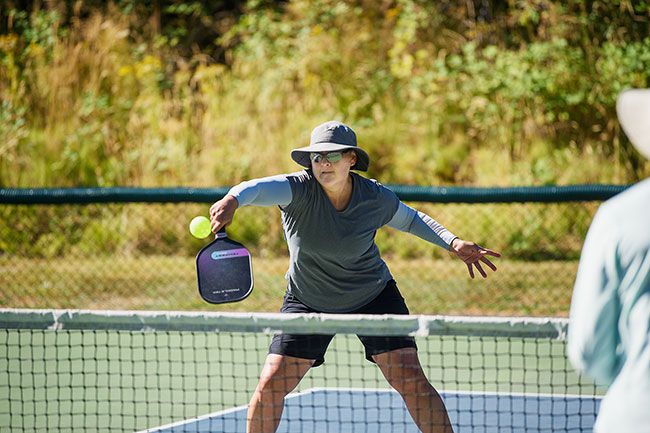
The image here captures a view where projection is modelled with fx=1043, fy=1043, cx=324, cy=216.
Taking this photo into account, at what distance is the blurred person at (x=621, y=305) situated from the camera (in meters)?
2.52

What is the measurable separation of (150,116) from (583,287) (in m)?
10.9

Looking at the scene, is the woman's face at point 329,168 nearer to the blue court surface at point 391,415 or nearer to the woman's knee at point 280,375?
the woman's knee at point 280,375

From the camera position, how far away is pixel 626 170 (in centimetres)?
1161

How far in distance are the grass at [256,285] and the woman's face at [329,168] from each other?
4.29 meters

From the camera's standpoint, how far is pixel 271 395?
479 cm

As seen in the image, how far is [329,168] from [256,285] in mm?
5172

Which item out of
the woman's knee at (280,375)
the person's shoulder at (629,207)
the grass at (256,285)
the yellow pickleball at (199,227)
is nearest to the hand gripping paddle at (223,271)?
the yellow pickleball at (199,227)

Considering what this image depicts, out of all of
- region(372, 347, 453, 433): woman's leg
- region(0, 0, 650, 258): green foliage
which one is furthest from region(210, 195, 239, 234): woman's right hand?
region(0, 0, 650, 258): green foliage

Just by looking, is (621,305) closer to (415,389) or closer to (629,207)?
(629,207)

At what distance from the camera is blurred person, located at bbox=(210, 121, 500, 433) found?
479 cm

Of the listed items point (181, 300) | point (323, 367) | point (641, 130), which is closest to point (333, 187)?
point (641, 130)

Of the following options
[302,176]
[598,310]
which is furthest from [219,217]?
[598,310]

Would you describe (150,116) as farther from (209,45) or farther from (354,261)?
(354,261)

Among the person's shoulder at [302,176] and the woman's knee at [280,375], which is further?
the person's shoulder at [302,176]
